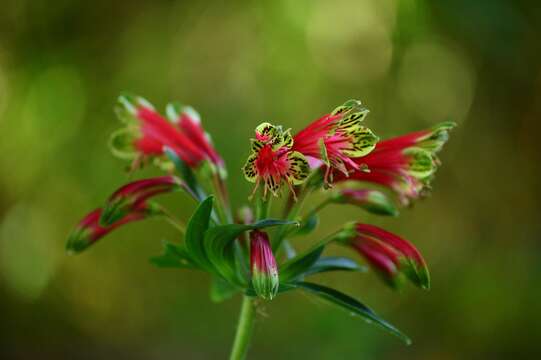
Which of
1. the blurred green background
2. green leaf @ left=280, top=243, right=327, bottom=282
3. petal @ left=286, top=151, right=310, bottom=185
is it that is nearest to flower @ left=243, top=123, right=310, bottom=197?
petal @ left=286, top=151, right=310, bottom=185

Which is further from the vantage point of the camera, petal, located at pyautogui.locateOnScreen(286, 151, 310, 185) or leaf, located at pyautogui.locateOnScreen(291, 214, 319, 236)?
leaf, located at pyautogui.locateOnScreen(291, 214, 319, 236)

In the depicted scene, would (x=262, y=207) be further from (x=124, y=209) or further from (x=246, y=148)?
(x=246, y=148)

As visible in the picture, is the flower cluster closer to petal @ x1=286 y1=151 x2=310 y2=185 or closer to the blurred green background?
petal @ x1=286 y1=151 x2=310 y2=185

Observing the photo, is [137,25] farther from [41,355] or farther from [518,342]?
[518,342]

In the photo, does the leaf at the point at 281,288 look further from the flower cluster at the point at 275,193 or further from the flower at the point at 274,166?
the flower at the point at 274,166

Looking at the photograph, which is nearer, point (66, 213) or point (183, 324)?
point (66, 213)

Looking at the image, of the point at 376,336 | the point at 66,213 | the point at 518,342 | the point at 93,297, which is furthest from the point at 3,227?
the point at 518,342
